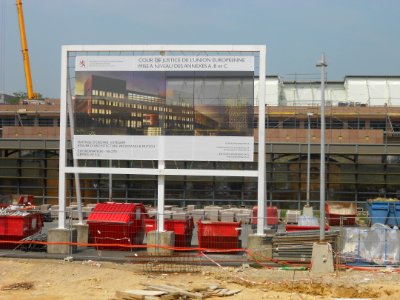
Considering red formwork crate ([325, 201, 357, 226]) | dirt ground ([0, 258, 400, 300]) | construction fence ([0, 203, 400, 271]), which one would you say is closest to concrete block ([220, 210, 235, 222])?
red formwork crate ([325, 201, 357, 226])

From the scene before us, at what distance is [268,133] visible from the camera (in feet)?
170

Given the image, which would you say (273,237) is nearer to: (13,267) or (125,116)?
(125,116)

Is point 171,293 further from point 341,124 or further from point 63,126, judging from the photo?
point 341,124

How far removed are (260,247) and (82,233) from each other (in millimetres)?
6480

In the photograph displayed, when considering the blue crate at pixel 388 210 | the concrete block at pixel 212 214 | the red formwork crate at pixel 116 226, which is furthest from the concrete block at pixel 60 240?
the blue crate at pixel 388 210

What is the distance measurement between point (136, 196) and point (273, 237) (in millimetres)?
23216

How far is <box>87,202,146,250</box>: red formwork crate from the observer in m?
22.6

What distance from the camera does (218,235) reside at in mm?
22188

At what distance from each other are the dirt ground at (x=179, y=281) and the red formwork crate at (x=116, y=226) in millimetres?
2327

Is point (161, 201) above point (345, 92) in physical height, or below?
below

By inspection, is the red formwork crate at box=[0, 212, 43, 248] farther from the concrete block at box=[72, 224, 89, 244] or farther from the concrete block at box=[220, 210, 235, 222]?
the concrete block at box=[220, 210, 235, 222]

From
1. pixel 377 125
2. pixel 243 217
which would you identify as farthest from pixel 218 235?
pixel 377 125

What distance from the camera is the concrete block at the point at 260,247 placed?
20891 mm

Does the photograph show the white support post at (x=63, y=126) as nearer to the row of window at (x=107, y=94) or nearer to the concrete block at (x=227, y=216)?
the row of window at (x=107, y=94)
